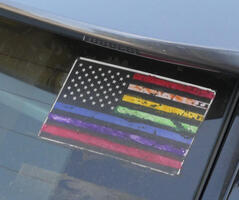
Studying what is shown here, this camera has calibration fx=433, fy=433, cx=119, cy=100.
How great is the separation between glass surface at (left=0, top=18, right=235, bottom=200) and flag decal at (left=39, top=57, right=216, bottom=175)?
29mm

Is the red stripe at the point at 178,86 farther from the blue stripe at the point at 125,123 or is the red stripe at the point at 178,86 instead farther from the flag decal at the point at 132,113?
the blue stripe at the point at 125,123

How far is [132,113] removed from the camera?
1.48 metres

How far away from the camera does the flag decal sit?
4.84 feet

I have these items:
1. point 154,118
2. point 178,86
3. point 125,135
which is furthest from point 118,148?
point 178,86

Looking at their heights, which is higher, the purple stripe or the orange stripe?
the orange stripe

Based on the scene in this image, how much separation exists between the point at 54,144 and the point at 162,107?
1.32 feet

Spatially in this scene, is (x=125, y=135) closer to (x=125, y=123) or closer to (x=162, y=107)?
(x=125, y=123)

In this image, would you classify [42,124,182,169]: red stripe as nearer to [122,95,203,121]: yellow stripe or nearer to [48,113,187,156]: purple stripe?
[48,113,187,156]: purple stripe

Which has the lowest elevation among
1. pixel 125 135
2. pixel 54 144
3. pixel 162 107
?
pixel 54 144

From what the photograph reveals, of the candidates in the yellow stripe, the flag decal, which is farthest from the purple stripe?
the yellow stripe

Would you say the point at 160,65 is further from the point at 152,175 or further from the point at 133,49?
the point at 152,175

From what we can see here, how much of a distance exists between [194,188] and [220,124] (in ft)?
0.78

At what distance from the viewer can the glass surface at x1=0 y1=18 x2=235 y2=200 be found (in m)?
1.49

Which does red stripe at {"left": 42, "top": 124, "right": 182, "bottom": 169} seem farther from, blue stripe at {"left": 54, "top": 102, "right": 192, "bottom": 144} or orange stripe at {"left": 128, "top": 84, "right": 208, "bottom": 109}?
orange stripe at {"left": 128, "top": 84, "right": 208, "bottom": 109}
